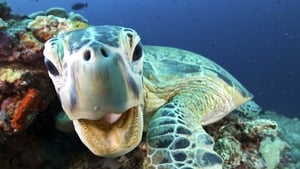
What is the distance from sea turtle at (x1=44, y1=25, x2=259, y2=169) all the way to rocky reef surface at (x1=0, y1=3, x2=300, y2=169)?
42 centimetres

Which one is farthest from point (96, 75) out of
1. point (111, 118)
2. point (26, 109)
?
point (26, 109)

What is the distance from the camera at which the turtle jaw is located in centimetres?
221

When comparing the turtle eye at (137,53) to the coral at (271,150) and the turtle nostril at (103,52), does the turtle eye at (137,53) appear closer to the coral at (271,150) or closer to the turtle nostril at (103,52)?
the turtle nostril at (103,52)

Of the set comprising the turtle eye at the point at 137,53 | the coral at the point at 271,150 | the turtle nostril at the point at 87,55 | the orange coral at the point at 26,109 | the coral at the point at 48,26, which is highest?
the turtle nostril at the point at 87,55

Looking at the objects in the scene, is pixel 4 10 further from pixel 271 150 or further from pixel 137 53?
pixel 271 150

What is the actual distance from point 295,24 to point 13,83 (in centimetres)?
7419

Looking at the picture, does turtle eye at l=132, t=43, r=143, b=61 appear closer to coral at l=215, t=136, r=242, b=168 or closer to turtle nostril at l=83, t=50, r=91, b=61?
turtle nostril at l=83, t=50, r=91, b=61

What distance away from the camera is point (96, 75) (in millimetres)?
1851

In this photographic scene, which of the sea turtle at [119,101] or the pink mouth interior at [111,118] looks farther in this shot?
the pink mouth interior at [111,118]

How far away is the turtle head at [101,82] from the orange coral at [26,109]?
2.72ft

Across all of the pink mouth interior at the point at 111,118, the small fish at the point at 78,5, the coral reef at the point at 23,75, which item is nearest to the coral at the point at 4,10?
the coral reef at the point at 23,75

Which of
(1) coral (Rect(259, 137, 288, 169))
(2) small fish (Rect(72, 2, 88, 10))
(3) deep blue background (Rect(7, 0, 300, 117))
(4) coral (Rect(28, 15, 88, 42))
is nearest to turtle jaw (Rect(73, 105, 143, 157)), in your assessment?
(4) coral (Rect(28, 15, 88, 42))

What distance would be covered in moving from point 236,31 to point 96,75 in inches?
3453

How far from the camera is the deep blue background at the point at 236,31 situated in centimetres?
4950
